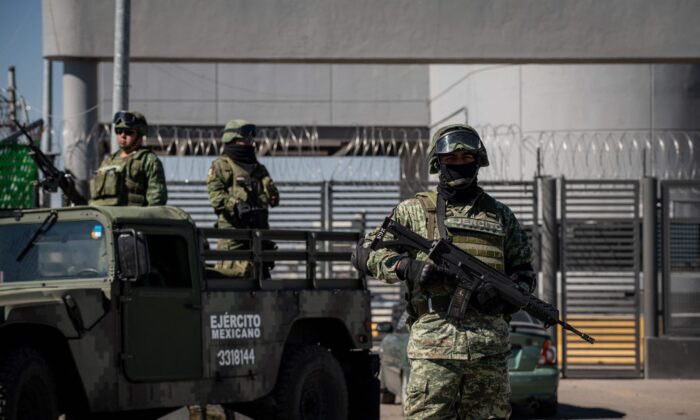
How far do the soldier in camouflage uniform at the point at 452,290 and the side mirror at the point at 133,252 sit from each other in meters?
1.75

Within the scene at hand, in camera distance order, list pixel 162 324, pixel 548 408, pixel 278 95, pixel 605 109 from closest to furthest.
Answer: pixel 162 324
pixel 548 408
pixel 605 109
pixel 278 95

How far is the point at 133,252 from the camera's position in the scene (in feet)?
24.3

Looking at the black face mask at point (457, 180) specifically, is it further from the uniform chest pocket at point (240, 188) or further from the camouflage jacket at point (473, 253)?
the uniform chest pocket at point (240, 188)

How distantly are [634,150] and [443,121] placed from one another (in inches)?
207

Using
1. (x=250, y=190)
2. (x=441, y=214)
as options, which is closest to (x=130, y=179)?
(x=250, y=190)

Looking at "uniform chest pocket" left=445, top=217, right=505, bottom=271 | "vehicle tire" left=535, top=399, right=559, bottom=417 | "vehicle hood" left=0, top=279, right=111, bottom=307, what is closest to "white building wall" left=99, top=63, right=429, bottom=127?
"vehicle tire" left=535, top=399, right=559, bottom=417

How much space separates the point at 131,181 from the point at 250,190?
99 centimetres

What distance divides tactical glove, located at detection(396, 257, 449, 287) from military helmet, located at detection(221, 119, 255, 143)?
14.1 feet

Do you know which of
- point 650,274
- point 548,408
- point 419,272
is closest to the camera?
point 419,272

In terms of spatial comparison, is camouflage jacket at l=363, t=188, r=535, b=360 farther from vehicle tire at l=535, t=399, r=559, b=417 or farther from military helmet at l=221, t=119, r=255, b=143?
vehicle tire at l=535, t=399, r=559, b=417

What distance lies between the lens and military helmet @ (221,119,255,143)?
9.95 meters

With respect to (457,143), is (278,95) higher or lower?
higher

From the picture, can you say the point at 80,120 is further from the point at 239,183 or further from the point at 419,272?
the point at 419,272

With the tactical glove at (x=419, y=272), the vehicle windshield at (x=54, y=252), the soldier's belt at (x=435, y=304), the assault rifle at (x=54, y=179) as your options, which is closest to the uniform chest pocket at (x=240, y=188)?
the assault rifle at (x=54, y=179)
